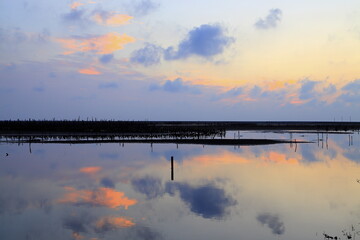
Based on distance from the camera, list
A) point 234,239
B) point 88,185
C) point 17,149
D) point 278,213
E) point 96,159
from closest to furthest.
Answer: point 234,239
point 278,213
point 88,185
point 96,159
point 17,149

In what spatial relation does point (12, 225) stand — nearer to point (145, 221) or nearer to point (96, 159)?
point (145, 221)

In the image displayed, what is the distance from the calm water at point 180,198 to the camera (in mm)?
17344

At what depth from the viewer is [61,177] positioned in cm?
3167

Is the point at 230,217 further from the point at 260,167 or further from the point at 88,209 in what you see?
the point at 260,167

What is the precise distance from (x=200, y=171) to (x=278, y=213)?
14.5 metres

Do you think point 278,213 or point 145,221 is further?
point 278,213

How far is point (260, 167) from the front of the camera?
3644 cm

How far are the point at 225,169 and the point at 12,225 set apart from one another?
2057 cm

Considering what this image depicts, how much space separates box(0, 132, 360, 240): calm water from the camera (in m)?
17.3

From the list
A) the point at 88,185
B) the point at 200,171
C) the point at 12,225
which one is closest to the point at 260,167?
the point at 200,171

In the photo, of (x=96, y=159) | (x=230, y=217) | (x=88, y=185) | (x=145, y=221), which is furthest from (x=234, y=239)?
(x=96, y=159)

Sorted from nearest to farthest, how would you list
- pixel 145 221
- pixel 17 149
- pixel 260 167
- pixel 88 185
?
pixel 145 221 < pixel 88 185 < pixel 260 167 < pixel 17 149

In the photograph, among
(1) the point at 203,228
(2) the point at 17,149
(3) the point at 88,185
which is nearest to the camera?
(1) the point at 203,228

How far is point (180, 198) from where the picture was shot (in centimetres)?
2330
